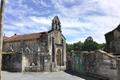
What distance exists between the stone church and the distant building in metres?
11.6

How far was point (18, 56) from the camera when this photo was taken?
3888 cm

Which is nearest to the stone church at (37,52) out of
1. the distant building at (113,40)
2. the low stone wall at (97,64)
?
the low stone wall at (97,64)

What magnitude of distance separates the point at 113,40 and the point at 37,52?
51.9ft

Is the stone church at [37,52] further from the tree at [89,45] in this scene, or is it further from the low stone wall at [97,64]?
the tree at [89,45]

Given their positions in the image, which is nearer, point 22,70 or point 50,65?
point 22,70

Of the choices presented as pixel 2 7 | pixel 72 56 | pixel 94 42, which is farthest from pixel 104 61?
pixel 94 42

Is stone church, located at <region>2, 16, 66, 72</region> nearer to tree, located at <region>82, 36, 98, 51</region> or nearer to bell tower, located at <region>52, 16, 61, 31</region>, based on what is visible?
bell tower, located at <region>52, 16, 61, 31</region>

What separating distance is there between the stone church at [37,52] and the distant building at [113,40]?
11.6m

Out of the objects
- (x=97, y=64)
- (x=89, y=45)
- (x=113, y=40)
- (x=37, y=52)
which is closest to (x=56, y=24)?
(x=37, y=52)

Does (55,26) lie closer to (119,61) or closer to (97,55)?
(97,55)

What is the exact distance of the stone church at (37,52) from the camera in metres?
39.3

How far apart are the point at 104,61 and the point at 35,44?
29413mm

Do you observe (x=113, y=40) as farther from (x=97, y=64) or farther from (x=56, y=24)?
(x=56, y=24)

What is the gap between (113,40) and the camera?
108ft
